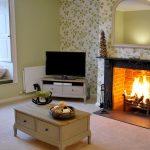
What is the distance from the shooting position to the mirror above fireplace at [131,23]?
4309mm

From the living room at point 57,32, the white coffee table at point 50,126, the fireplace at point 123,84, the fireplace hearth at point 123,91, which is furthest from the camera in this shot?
the living room at point 57,32

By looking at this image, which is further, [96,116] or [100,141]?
[96,116]

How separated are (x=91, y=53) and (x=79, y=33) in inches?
22.4

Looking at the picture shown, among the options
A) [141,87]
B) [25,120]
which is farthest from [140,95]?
[25,120]

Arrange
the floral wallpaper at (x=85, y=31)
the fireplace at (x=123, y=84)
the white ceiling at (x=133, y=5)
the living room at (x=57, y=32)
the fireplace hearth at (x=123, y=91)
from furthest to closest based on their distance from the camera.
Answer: the floral wallpaper at (x=85, y=31), the living room at (x=57, y=32), the fireplace at (x=123, y=84), the fireplace hearth at (x=123, y=91), the white ceiling at (x=133, y=5)

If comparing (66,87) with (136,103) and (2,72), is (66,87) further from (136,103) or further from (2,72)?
(136,103)

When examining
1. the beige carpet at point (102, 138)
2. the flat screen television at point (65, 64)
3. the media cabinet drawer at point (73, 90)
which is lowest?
the beige carpet at point (102, 138)

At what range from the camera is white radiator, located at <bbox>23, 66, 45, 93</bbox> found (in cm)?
562

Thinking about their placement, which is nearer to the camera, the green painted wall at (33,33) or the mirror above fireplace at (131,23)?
the mirror above fireplace at (131,23)

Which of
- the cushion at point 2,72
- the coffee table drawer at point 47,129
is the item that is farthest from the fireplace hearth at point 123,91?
the cushion at point 2,72

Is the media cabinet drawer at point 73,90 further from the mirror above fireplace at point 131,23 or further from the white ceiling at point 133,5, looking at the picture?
the white ceiling at point 133,5

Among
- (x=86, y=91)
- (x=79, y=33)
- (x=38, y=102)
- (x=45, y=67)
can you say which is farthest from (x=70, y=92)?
(x=38, y=102)

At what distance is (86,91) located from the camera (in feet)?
18.0

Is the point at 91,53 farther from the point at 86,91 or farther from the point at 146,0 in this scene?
the point at 146,0
